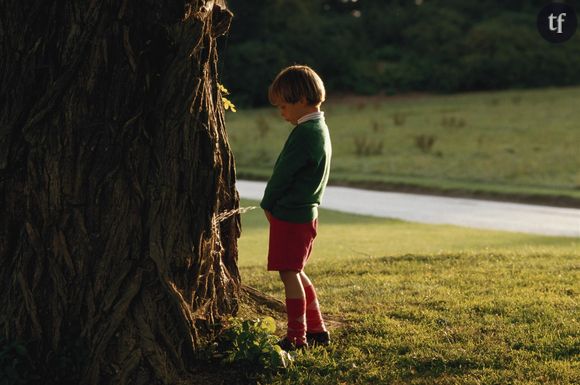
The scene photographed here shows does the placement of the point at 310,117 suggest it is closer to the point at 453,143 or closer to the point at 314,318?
the point at 314,318

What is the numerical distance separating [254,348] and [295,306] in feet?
1.00

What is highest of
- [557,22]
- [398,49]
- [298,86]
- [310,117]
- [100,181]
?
[398,49]

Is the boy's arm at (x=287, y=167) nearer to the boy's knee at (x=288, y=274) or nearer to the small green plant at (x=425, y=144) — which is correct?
the boy's knee at (x=288, y=274)

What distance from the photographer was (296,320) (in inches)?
202

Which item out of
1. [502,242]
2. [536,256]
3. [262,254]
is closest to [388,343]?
[536,256]

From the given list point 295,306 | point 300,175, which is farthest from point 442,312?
point 300,175

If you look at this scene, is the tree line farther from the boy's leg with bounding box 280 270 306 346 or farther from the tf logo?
the boy's leg with bounding box 280 270 306 346

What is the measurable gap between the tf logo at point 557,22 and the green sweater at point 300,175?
4.93 metres

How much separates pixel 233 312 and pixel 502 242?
250 inches

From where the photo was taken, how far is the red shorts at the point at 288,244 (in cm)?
495

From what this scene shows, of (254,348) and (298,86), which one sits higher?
(298,86)

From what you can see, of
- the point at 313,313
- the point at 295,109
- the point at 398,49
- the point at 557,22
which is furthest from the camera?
the point at 398,49

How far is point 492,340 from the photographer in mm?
5516

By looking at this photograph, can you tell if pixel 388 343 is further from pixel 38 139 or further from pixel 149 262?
pixel 38 139
